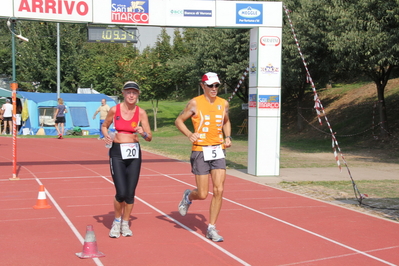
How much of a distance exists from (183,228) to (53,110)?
84.0 feet

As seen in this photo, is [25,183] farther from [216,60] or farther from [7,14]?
[216,60]

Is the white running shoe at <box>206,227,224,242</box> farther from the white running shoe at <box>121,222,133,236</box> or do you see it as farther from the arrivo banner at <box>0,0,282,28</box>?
the arrivo banner at <box>0,0,282,28</box>

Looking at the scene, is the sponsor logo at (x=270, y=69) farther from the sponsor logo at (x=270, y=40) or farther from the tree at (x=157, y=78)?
the tree at (x=157, y=78)

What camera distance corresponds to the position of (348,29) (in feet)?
66.5

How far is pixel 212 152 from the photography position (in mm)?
6793

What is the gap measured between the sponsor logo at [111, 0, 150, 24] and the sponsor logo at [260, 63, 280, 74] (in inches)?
124

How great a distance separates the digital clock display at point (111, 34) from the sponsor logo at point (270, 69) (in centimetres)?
324

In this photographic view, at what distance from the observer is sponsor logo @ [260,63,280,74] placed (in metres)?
Answer: 13.1

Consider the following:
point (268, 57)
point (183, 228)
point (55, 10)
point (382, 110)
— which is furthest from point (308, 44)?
point (183, 228)

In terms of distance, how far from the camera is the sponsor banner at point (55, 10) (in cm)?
1221

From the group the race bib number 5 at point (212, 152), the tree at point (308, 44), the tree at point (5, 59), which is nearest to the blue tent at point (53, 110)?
the tree at point (308, 44)

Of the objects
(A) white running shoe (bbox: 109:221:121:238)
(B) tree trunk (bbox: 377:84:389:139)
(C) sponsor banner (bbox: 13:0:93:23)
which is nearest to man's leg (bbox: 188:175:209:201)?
(A) white running shoe (bbox: 109:221:121:238)

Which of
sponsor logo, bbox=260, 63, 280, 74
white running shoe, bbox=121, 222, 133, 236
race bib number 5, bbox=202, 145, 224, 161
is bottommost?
white running shoe, bbox=121, 222, 133, 236

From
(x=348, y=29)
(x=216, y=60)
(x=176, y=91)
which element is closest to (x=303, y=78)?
(x=216, y=60)
